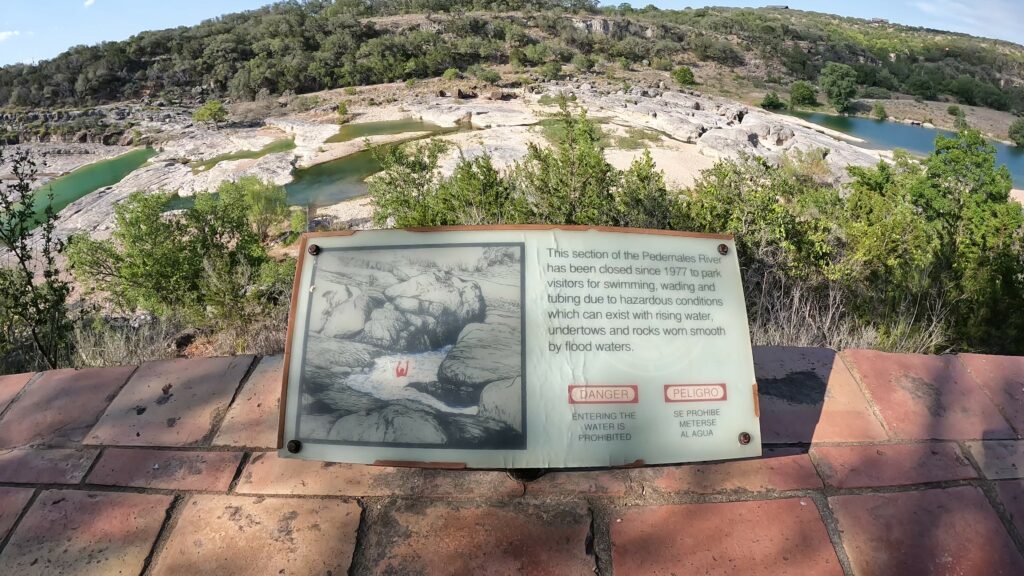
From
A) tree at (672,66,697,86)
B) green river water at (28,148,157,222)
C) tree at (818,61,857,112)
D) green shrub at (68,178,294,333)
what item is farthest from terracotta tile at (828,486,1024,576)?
tree at (818,61,857,112)

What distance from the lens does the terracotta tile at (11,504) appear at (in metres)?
1.35

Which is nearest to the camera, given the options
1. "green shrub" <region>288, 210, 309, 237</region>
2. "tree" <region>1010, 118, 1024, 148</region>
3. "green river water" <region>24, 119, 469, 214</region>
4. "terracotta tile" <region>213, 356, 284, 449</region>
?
"terracotta tile" <region>213, 356, 284, 449</region>

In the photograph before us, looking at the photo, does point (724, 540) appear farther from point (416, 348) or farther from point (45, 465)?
point (45, 465)

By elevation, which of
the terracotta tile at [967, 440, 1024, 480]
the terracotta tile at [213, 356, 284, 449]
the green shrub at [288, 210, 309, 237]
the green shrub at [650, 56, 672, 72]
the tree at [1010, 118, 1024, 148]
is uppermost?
the green shrub at [650, 56, 672, 72]

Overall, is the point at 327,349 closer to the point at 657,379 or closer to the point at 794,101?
the point at 657,379

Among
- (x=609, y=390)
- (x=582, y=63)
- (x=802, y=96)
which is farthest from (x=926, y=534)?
(x=582, y=63)

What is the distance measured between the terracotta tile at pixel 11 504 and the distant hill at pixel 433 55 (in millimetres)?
44263

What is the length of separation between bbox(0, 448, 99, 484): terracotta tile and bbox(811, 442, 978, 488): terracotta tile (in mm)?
2208

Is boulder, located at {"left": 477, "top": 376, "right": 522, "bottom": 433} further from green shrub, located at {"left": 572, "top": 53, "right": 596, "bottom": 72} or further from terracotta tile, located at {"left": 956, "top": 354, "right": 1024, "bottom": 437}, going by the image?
green shrub, located at {"left": 572, "top": 53, "right": 596, "bottom": 72}

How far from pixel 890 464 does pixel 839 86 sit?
51.2 metres

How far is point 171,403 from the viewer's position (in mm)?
1787

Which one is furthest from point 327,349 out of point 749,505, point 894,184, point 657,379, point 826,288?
point 894,184

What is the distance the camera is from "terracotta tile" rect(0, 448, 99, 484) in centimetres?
151

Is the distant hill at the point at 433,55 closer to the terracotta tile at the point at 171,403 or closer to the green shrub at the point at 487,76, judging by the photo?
the green shrub at the point at 487,76
